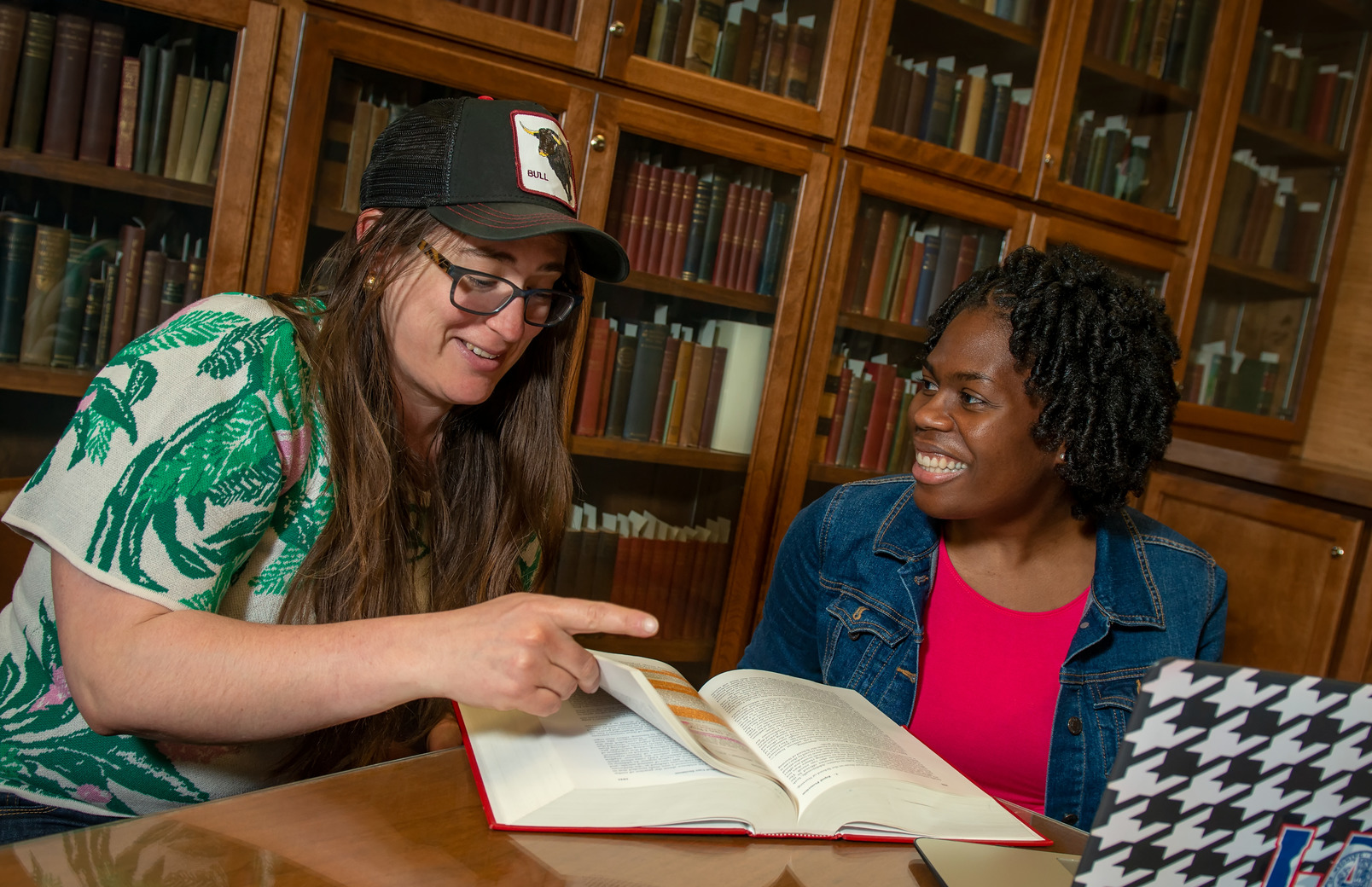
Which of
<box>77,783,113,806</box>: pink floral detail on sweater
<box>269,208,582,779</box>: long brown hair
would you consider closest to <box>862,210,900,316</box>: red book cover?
<box>269,208,582,779</box>: long brown hair

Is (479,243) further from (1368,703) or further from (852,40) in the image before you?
(852,40)

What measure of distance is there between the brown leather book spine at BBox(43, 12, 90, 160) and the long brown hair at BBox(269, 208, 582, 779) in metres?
0.78

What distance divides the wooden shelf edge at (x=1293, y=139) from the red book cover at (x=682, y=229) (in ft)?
5.31

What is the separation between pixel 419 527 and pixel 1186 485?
2000 millimetres

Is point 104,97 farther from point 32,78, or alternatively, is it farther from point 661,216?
point 661,216

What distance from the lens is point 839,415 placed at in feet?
7.59

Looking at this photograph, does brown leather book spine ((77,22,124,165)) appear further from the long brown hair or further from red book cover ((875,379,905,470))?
red book cover ((875,379,905,470))

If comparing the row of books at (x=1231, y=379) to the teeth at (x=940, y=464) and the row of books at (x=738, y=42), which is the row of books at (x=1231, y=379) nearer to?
the row of books at (x=738, y=42)

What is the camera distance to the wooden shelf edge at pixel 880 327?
90.4 inches

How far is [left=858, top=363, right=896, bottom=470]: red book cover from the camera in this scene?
7.84 feet

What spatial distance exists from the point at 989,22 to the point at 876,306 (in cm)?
72

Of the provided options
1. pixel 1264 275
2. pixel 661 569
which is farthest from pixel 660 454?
pixel 1264 275

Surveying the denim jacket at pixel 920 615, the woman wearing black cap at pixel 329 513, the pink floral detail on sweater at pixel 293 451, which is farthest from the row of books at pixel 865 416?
the pink floral detail on sweater at pixel 293 451

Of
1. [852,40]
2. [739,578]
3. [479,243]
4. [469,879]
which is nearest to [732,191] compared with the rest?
[852,40]
